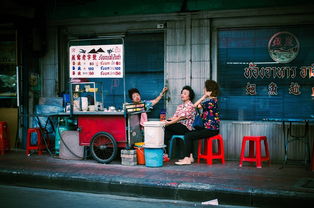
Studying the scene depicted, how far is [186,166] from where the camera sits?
8711 millimetres

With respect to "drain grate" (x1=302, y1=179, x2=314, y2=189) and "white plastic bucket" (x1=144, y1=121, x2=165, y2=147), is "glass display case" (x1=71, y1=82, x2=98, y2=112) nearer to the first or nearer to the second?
"white plastic bucket" (x1=144, y1=121, x2=165, y2=147)

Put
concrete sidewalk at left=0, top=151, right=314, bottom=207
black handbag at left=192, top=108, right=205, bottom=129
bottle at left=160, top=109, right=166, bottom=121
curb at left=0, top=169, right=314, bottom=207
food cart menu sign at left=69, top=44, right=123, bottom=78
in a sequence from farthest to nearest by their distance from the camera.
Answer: bottle at left=160, top=109, right=166, bottom=121
black handbag at left=192, top=108, right=205, bottom=129
food cart menu sign at left=69, top=44, right=123, bottom=78
concrete sidewalk at left=0, top=151, right=314, bottom=207
curb at left=0, top=169, right=314, bottom=207

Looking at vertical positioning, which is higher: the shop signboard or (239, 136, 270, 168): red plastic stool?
the shop signboard

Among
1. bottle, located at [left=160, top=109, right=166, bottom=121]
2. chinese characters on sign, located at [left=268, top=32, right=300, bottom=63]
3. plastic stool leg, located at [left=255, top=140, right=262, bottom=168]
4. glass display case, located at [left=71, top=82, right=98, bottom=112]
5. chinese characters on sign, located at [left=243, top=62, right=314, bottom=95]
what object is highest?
chinese characters on sign, located at [left=268, top=32, right=300, bottom=63]

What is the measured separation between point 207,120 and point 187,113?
0.52 meters

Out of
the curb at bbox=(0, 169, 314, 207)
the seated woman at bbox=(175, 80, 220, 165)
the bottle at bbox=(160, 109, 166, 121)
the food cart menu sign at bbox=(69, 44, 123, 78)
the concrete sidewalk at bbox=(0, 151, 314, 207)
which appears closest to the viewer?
the curb at bbox=(0, 169, 314, 207)

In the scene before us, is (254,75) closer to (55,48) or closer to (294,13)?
(294,13)

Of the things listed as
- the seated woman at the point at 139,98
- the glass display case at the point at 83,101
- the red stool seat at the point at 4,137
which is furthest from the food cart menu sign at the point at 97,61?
the red stool seat at the point at 4,137

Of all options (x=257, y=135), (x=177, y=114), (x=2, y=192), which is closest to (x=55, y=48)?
(x=177, y=114)

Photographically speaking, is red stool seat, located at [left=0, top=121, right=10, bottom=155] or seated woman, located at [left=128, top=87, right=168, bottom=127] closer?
seated woman, located at [left=128, top=87, right=168, bottom=127]

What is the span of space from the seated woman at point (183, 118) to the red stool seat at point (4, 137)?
13.4 ft

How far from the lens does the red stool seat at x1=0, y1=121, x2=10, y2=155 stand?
1037 cm

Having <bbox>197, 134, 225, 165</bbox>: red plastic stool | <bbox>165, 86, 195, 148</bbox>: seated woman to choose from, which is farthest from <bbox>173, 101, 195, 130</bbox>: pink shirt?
<bbox>197, 134, 225, 165</bbox>: red plastic stool

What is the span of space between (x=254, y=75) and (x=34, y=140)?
5.57 meters
